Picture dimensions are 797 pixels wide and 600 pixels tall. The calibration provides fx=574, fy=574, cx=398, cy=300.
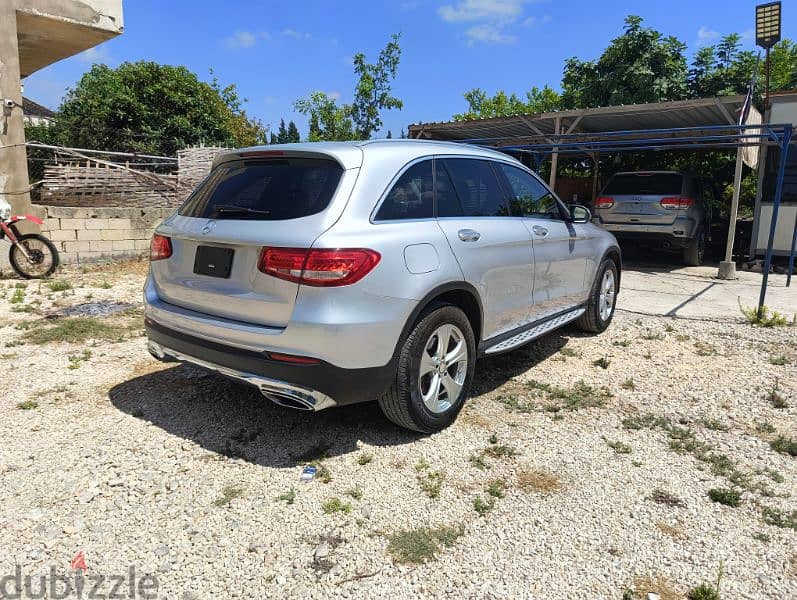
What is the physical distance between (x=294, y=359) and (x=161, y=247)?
1338 millimetres

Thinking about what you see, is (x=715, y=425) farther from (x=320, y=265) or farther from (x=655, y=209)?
(x=655, y=209)

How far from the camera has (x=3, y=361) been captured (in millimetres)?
4727

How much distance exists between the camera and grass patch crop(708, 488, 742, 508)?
2.88 m

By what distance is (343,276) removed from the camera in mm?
2859

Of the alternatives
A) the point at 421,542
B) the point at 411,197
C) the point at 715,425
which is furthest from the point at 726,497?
the point at 411,197

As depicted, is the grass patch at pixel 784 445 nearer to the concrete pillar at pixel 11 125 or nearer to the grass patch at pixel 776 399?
the grass patch at pixel 776 399

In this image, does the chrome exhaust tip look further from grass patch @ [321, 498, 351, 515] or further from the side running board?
the side running board

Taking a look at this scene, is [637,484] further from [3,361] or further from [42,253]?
[42,253]

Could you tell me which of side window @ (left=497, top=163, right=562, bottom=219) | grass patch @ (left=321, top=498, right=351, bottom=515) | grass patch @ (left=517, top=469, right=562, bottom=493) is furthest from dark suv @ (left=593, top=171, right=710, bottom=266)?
grass patch @ (left=321, top=498, right=351, bottom=515)

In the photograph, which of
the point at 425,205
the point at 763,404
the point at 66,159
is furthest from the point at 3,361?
the point at 66,159

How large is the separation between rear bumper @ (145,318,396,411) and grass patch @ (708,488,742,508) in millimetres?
1751

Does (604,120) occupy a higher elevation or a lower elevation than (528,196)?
higher

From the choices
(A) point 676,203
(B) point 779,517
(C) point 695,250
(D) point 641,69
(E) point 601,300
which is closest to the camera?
(B) point 779,517

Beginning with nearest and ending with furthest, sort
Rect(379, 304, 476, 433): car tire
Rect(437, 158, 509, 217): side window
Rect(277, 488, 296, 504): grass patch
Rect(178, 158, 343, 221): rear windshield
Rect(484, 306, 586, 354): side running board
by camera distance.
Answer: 1. Rect(277, 488, 296, 504): grass patch
2. Rect(178, 158, 343, 221): rear windshield
3. Rect(379, 304, 476, 433): car tire
4. Rect(437, 158, 509, 217): side window
5. Rect(484, 306, 586, 354): side running board
